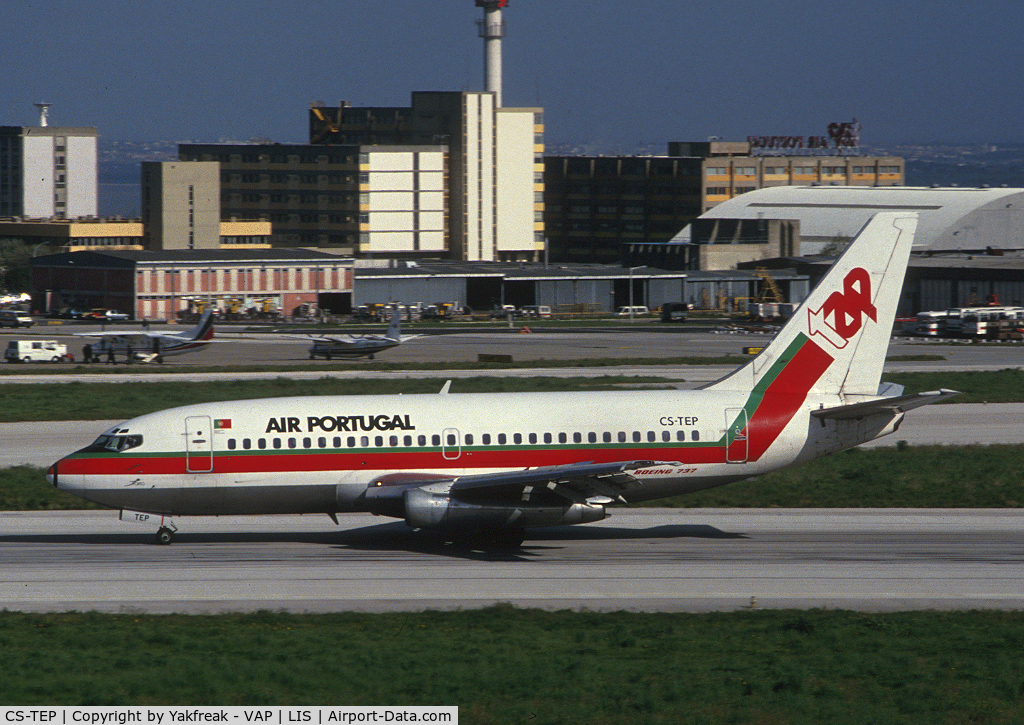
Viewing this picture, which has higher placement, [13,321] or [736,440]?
[13,321]

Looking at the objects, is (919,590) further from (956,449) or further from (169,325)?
(169,325)

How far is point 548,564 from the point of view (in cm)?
2867

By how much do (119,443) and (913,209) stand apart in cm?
15223

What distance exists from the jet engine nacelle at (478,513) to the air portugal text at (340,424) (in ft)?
7.38

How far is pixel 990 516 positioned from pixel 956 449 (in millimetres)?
9407

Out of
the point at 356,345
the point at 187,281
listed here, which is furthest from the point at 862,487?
the point at 187,281

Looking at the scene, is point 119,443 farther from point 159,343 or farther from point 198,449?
point 159,343

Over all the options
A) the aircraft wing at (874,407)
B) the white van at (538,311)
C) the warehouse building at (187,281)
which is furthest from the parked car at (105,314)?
the aircraft wing at (874,407)

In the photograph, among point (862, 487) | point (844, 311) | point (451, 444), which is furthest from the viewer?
point (862, 487)

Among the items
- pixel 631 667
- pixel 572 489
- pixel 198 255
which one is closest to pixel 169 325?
pixel 198 255

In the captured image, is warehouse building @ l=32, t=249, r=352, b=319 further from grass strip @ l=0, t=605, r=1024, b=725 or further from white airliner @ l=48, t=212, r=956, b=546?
grass strip @ l=0, t=605, r=1024, b=725

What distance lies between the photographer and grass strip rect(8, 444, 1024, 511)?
119 ft

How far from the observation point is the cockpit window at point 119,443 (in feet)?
98.6

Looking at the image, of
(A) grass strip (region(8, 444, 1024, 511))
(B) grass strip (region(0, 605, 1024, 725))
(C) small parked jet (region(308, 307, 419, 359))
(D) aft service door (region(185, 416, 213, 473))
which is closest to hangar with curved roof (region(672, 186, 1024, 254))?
(C) small parked jet (region(308, 307, 419, 359))
